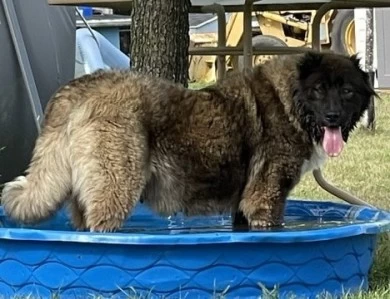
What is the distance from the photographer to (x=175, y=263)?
4.14 m

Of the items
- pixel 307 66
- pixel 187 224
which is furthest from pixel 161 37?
pixel 307 66

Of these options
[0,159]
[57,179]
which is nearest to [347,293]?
[57,179]

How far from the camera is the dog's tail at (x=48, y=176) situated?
14.6 ft

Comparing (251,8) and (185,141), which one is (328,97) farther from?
(251,8)

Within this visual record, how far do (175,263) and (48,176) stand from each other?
0.79 m

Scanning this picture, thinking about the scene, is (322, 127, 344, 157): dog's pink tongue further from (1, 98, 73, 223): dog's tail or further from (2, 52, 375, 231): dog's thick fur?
(1, 98, 73, 223): dog's tail

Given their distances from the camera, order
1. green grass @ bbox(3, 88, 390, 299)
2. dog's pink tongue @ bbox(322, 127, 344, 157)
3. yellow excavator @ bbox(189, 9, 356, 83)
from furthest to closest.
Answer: yellow excavator @ bbox(189, 9, 356, 83)
green grass @ bbox(3, 88, 390, 299)
dog's pink tongue @ bbox(322, 127, 344, 157)

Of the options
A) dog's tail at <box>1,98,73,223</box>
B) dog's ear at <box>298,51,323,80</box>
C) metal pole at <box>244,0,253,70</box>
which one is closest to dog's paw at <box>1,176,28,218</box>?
dog's tail at <box>1,98,73,223</box>

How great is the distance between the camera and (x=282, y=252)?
4203 millimetres

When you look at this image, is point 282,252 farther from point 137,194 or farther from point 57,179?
point 57,179

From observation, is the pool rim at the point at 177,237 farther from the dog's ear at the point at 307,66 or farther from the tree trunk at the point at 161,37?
the tree trunk at the point at 161,37

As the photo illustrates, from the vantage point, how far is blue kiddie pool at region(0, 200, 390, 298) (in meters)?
4.10

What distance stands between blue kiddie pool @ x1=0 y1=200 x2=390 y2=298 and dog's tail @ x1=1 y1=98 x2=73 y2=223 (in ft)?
0.98

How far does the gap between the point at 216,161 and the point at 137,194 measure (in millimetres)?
418
